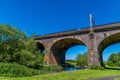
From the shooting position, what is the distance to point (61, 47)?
49.2m

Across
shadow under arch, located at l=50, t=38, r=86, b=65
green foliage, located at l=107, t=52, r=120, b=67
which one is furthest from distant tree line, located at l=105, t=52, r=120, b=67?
shadow under arch, located at l=50, t=38, r=86, b=65

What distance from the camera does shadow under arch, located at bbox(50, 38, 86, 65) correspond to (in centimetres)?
4477

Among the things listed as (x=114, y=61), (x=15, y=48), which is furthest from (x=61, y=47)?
(x=114, y=61)

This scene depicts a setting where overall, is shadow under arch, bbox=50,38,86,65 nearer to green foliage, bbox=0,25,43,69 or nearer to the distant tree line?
green foliage, bbox=0,25,43,69

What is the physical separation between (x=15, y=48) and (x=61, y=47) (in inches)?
817

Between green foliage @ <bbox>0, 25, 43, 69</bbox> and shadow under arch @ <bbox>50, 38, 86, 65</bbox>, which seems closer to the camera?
green foliage @ <bbox>0, 25, 43, 69</bbox>

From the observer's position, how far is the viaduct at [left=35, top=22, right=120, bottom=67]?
36125 mm

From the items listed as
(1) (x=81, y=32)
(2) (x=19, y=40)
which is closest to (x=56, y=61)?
(1) (x=81, y=32)

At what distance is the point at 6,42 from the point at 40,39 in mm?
17130

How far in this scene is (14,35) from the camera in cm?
3050

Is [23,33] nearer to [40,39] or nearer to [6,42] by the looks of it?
[6,42]

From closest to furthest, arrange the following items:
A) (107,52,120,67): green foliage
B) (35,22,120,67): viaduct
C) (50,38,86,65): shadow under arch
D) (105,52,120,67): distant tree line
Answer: (35,22,120,67): viaduct, (50,38,86,65): shadow under arch, (107,52,120,67): green foliage, (105,52,120,67): distant tree line

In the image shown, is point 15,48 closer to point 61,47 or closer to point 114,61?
point 61,47

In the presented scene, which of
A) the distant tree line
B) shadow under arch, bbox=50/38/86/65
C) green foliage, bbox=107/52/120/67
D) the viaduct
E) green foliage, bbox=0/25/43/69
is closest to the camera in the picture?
green foliage, bbox=0/25/43/69
